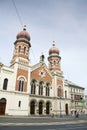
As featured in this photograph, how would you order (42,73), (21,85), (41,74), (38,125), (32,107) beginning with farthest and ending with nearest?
(42,73) < (41,74) < (32,107) < (21,85) < (38,125)

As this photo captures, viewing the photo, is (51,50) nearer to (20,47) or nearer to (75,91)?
(20,47)

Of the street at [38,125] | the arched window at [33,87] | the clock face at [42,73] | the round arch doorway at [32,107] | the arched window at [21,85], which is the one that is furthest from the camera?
the clock face at [42,73]

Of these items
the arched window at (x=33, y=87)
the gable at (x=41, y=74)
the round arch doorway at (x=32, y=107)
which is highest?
the gable at (x=41, y=74)

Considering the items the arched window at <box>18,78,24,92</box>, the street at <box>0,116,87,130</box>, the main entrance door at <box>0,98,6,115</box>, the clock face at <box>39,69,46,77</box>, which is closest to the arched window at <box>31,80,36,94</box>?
the clock face at <box>39,69,46,77</box>

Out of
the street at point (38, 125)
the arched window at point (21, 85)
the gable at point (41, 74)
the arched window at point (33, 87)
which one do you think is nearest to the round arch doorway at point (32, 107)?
the arched window at point (33, 87)

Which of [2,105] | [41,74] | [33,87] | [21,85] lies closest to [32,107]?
[33,87]

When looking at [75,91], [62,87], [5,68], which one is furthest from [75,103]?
[5,68]

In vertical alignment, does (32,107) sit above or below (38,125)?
below

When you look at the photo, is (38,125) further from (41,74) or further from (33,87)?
(41,74)

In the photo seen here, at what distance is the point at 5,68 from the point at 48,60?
21060 mm

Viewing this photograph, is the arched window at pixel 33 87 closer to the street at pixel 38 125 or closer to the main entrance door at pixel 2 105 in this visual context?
the main entrance door at pixel 2 105

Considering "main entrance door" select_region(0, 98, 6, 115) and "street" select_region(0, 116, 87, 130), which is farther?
"main entrance door" select_region(0, 98, 6, 115)

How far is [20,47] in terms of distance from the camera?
1550 inches

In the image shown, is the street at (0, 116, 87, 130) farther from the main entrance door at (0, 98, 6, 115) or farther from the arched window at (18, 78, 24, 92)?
the arched window at (18, 78, 24, 92)
